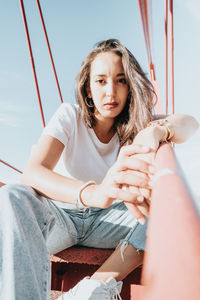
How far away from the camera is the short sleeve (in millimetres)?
1186

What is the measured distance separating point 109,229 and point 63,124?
544 mm

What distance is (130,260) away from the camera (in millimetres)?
968

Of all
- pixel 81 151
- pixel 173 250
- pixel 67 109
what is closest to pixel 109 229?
pixel 81 151

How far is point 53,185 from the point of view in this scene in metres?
0.90

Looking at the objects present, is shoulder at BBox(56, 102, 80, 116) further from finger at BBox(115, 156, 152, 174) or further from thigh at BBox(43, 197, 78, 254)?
finger at BBox(115, 156, 152, 174)

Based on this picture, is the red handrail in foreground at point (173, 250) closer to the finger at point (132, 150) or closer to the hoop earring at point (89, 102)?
the finger at point (132, 150)

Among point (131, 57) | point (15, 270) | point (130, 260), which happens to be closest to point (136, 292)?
point (130, 260)

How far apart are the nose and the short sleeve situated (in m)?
0.23

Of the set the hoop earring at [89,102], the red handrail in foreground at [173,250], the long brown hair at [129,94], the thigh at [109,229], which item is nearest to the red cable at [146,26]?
the long brown hair at [129,94]

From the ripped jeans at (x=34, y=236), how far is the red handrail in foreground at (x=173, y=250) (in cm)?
55

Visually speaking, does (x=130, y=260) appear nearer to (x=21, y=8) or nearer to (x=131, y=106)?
(x=131, y=106)

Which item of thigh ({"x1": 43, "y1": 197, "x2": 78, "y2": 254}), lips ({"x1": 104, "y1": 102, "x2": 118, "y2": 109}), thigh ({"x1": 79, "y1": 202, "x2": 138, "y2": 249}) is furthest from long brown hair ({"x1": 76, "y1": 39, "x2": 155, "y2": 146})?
thigh ({"x1": 43, "y1": 197, "x2": 78, "y2": 254})

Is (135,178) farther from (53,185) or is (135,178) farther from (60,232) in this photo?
(60,232)

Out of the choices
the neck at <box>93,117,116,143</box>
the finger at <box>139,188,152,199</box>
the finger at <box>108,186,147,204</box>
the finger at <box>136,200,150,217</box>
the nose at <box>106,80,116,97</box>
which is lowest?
the finger at <box>136,200,150,217</box>
